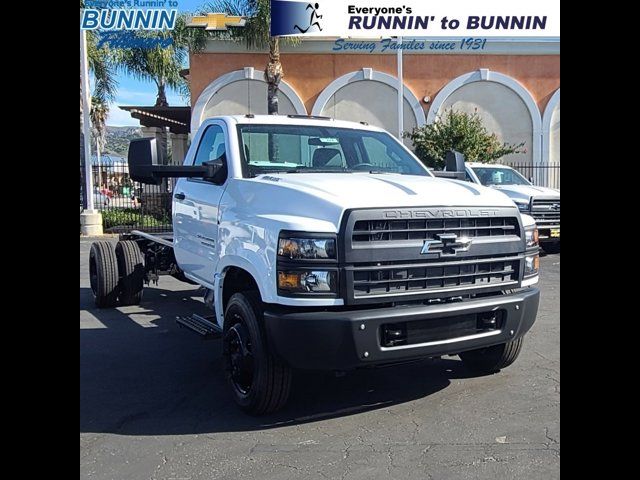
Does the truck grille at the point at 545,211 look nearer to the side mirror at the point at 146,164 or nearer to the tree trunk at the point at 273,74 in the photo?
the side mirror at the point at 146,164

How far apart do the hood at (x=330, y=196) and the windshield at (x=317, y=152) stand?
31 centimetres

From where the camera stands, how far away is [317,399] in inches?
181

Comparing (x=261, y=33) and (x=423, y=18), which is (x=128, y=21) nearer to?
(x=261, y=33)

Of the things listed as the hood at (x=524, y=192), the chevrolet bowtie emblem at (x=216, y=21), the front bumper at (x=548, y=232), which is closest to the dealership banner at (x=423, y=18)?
the chevrolet bowtie emblem at (x=216, y=21)

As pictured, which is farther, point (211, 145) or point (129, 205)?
point (129, 205)

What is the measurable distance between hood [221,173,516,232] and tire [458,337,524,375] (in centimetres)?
128

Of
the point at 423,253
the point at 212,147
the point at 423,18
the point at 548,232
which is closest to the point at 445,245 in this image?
the point at 423,253

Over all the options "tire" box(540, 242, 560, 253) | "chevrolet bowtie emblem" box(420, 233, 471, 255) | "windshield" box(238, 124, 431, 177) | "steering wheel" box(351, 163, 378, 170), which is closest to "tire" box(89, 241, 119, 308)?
"windshield" box(238, 124, 431, 177)

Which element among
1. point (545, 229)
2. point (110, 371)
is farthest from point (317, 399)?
point (545, 229)

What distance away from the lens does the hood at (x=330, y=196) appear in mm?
3818

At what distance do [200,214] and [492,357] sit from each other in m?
2.73

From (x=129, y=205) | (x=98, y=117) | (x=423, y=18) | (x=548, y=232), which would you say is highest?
(x=423, y=18)

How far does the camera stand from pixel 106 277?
782 centimetres
